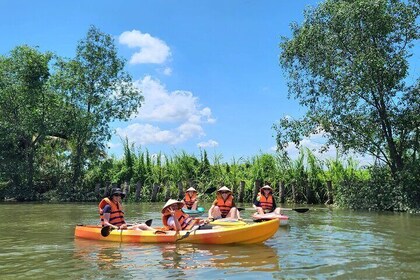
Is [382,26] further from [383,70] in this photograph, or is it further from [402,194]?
[402,194]

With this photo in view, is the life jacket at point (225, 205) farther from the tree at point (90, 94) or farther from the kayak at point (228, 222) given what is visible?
the tree at point (90, 94)

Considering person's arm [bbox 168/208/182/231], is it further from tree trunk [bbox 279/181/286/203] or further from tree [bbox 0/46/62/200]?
tree [bbox 0/46/62/200]

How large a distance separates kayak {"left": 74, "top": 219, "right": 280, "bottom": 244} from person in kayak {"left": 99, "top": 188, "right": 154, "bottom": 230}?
34cm

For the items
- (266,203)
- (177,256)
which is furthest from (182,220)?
(266,203)

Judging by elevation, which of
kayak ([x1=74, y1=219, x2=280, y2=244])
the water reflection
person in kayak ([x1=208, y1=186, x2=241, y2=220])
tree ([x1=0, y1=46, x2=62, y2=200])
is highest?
tree ([x1=0, y1=46, x2=62, y2=200])

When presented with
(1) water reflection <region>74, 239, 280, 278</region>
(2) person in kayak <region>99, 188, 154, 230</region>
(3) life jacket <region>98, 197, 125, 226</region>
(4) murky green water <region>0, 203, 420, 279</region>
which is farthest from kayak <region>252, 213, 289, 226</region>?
(3) life jacket <region>98, 197, 125, 226</region>

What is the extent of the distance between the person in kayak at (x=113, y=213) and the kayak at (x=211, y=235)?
1.10ft

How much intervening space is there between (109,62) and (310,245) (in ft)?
76.4

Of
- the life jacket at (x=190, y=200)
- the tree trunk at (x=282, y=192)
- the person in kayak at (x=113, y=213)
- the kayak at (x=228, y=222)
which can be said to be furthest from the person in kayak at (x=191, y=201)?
the tree trunk at (x=282, y=192)

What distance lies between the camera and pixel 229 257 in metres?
8.67

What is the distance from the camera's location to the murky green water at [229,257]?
7.35 m

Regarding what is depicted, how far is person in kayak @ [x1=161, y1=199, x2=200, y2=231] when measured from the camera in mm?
10367

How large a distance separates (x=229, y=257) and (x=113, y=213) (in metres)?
3.57

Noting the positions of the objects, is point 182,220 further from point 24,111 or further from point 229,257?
point 24,111
